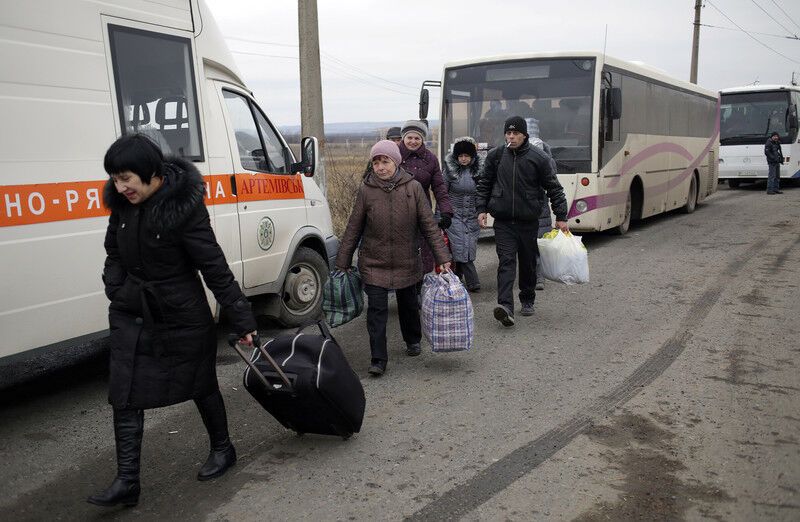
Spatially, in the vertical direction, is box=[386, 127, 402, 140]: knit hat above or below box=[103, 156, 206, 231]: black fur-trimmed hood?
above

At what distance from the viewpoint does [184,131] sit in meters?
5.75

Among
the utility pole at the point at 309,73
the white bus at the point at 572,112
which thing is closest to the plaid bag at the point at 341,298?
the utility pole at the point at 309,73

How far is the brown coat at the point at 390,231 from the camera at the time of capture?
559 centimetres

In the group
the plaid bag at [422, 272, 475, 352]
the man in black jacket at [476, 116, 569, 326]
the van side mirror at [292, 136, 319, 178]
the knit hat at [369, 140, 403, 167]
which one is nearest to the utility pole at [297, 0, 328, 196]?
the van side mirror at [292, 136, 319, 178]

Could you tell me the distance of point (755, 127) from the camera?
77.2ft

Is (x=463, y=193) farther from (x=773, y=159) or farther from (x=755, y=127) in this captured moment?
(x=755, y=127)

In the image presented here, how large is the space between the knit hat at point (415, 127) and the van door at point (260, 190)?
1.08 metres

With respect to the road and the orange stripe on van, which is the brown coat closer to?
the road

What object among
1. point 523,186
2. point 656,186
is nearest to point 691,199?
point 656,186

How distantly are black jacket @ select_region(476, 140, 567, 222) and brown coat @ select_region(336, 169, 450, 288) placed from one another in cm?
154

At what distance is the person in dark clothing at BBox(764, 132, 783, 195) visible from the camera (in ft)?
70.1

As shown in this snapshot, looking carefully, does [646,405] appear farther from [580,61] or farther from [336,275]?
[580,61]

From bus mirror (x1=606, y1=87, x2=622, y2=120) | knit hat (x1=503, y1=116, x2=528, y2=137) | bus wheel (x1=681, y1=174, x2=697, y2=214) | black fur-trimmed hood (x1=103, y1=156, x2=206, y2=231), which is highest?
bus mirror (x1=606, y1=87, x2=622, y2=120)

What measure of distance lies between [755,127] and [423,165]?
19.6 metres
